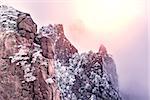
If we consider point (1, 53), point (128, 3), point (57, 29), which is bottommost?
point (1, 53)

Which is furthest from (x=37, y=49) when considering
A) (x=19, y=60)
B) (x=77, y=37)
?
(x=77, y=37)

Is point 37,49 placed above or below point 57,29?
below

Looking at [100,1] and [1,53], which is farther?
[100,1]

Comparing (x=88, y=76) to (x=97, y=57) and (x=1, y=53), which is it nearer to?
(x=97, y=57)

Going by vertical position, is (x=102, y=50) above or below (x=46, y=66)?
above

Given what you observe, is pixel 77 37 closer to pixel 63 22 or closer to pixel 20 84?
pixel 63 22

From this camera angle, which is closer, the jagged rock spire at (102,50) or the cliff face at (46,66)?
the cliff face at (46,66)

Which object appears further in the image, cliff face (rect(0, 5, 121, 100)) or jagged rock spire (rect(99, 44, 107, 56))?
jagged rock spire (rect(99, 44, 107, 56))
